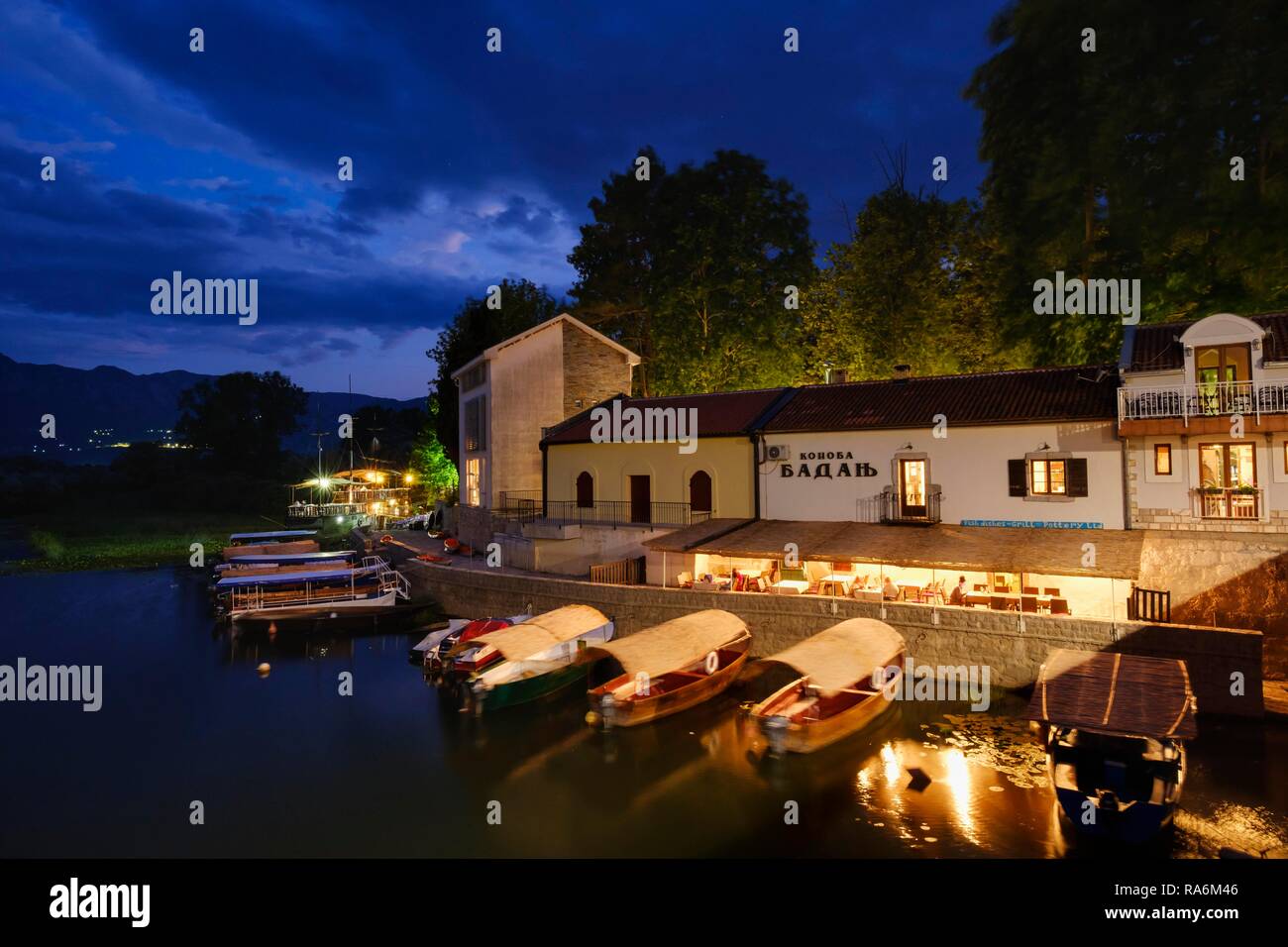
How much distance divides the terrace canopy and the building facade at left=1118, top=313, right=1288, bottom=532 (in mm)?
1773

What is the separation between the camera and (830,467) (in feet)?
86.1

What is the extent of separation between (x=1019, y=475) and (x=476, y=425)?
91.8 feet

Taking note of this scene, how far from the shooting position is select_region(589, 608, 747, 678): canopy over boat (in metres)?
19.4

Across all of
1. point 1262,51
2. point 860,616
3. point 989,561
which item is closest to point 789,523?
point 860,616

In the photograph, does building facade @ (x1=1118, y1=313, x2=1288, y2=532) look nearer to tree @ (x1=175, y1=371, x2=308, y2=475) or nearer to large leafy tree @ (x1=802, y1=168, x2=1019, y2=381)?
large leafy tree @ (x1=802, y1=168, x2=1019, y2=381)

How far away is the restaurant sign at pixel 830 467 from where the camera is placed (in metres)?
25.6

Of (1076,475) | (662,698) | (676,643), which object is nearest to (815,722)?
(662,698)

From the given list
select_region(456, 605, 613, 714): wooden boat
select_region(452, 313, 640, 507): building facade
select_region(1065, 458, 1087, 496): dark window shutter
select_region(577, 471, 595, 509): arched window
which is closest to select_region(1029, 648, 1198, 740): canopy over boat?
select_region(1065, 458, 1087, 496): dark window shutter

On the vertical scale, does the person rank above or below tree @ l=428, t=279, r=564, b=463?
below

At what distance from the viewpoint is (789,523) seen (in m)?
26.6

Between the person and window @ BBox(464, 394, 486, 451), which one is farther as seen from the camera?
window @ BBox(464, 394, 486, 451)

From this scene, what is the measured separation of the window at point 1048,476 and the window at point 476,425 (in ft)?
87.7

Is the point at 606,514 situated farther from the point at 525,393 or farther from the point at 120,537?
the point at 120,537

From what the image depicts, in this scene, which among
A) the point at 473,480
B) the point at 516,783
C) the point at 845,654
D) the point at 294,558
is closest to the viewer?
the point at 516,783
